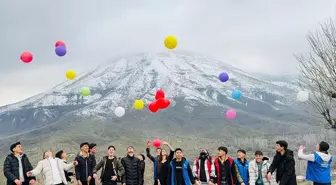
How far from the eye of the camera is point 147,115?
19950 cm

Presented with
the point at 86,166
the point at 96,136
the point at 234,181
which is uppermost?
the point at 96,136

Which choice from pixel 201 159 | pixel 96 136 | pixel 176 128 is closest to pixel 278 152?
pixel 201 159

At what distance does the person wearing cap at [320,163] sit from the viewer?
848 cm

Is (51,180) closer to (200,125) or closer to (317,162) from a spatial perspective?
(317,162)

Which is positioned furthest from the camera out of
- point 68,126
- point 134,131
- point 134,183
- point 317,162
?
point 68,126

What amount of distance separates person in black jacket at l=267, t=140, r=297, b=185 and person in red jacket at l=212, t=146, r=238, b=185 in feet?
2.87

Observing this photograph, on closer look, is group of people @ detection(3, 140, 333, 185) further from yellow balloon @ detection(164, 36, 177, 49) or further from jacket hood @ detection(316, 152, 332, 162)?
yellow balloon @ detection(164, 36, 177, 49)

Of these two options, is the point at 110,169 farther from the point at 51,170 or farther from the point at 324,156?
the point at 324,156

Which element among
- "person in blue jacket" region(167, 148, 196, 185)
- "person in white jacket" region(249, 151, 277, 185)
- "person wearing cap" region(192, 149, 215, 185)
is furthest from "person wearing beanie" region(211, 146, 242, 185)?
"person in blue jacket" region(167, 148, 196, 185)

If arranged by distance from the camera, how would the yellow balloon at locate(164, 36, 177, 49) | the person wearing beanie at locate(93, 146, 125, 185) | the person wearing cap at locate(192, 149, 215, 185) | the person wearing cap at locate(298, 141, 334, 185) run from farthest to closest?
the yellow balloon at locate(164, 36, 177, 49), the person wearing cap at locate(192, 149, 215, 185), the person wearing beanie at locate(93, 146, 125, 185), the person wearing cap at locate(298, 141, 334, 185)

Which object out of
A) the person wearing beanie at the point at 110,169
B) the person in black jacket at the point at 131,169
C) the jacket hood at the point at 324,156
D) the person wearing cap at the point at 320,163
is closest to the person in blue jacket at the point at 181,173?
the person in black jacket at the point at 131,169

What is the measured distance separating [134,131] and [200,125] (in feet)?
105

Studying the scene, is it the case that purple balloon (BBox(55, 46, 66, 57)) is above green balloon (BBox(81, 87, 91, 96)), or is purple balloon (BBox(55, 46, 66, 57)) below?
above

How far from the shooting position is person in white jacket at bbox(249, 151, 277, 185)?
9.60 m
